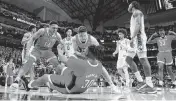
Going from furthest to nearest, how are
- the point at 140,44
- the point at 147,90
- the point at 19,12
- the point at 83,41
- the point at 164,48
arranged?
the point at 19,12 < the point at 164,48 < the point at 140,44 < the point at 147,90 < the point at 83,41

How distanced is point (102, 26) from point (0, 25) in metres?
18.3

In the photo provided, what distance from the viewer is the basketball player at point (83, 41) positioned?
10.3 ft

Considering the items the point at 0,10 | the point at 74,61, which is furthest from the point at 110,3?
the point at 74,61

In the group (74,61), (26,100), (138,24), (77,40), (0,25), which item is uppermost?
(0,25)

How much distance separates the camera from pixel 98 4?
96.0 feet

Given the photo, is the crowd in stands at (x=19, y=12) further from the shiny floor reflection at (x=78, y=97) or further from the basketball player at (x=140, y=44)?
the shiny floor reflection at (x=78, y=97)

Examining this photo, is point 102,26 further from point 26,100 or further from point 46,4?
point 26,100

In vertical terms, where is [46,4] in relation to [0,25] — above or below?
above

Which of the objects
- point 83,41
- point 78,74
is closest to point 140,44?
point 83,41

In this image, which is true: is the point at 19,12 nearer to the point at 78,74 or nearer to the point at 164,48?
the point at 164,48

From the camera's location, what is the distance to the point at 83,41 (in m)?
3.46

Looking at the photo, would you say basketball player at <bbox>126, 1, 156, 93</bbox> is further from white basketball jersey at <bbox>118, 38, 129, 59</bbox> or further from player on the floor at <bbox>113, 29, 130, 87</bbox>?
white basketball jersey at <bbox>118, 38, 129, 59</bbox>

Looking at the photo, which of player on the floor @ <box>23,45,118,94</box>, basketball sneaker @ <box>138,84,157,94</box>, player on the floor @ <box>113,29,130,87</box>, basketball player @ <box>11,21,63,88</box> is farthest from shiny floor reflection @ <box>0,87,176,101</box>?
player on the floor @ <box>113,29,130,87</box>

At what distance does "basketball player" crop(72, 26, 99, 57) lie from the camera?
10.3 ft
